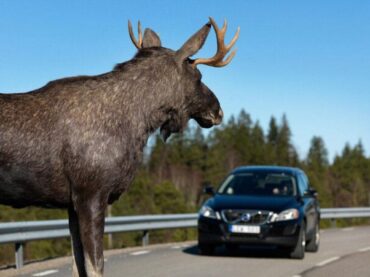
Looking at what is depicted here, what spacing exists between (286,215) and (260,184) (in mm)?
1419

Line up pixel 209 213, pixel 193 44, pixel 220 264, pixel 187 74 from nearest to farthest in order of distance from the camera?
pixel 193 44, pixel 187 74, pixel 220 264, pixel 209 213

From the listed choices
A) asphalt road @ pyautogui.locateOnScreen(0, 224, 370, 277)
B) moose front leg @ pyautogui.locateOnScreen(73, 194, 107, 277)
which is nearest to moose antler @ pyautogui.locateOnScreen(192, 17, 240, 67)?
moose front leg @ pyautogui.locateOnScreen(73, 194, 107, 277)

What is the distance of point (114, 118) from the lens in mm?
6848

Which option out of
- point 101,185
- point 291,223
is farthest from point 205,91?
point 291,223

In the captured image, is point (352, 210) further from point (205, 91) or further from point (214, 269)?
point (205, 91)

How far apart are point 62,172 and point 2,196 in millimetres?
471

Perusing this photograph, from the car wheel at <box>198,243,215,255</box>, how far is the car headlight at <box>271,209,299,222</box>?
1.26m

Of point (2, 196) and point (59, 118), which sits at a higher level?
point (59, 118)

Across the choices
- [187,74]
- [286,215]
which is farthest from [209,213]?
[187,74]

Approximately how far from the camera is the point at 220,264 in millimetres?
13492

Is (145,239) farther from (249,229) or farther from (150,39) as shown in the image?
(150,39)

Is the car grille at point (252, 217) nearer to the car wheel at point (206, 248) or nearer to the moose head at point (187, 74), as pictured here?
the car wheel at point (206, 248)

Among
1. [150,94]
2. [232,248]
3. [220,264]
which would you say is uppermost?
[150,94]

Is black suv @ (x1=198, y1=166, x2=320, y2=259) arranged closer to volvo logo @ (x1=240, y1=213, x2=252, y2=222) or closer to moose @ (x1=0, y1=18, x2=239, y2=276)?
volvo logo @ (x1=240, y1=213, x2=252, y2=222)
